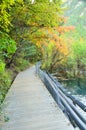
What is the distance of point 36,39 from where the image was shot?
24.6 meters

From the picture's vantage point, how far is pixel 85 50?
4988 cm

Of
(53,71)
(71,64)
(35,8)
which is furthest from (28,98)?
(71,64)

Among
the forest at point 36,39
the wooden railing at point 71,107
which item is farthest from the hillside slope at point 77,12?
the wooden railing at point 71,107

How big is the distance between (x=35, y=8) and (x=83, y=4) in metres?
142

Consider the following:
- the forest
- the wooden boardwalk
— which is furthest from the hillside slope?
the wooden boardwalk

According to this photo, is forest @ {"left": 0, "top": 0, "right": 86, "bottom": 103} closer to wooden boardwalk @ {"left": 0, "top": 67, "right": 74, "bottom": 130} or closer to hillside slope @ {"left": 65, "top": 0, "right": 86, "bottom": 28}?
wooden boardwalk @ {"left": 0, "top": 67, "right": 74, "bottom": 130}

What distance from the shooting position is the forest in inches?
542

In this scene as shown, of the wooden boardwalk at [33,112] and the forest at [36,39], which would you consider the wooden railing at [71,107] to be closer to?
the wooden boardwalk at [33,112]

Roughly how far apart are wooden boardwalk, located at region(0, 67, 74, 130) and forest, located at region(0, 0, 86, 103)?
746 mm

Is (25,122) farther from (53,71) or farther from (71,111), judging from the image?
(53,71)

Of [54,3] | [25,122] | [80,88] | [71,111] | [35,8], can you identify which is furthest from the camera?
[80,88]

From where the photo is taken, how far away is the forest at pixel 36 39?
13758 mm

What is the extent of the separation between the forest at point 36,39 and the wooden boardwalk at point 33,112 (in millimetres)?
746

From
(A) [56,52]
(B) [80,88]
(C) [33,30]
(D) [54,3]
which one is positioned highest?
(D) [54,3]
